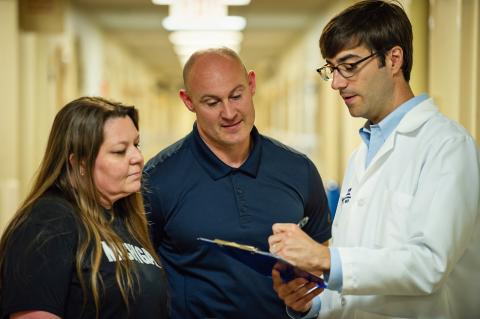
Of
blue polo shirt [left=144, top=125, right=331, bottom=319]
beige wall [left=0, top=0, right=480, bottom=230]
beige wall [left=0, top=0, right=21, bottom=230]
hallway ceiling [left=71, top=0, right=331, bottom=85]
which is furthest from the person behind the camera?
hallway ceiling [left=71, top=0, right=331, bottom=85]

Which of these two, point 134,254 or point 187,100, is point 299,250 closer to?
point 134,254

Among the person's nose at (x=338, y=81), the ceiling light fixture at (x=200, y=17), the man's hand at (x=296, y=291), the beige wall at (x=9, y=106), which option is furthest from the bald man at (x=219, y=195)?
the beige wall at (x=9, y=106)

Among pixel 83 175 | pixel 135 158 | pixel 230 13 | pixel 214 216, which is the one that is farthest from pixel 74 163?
pixel 230 13

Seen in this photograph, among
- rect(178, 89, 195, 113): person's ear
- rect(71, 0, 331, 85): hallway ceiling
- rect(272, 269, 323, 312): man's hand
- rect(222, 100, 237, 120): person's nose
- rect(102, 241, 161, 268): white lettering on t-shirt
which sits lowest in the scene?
rect(272, 269, 323, 312): man's hand

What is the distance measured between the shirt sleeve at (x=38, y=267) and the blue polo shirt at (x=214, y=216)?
616 millimetres

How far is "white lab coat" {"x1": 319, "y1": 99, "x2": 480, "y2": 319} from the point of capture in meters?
1.57

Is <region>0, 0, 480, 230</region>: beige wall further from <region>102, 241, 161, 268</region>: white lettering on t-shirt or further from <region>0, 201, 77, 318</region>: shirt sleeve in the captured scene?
<region>0, 201, 77, 318</region>: shirt sleeve

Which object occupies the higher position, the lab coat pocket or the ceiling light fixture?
the ceiling light fixture

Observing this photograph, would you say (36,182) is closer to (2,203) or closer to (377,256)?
(377,256)

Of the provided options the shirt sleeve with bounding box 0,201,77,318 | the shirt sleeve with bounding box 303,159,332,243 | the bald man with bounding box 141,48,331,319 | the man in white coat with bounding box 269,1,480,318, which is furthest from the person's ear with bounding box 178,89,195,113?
the shirt sleeve with bounding box 0,201,77,318

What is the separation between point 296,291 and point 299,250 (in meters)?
0.40

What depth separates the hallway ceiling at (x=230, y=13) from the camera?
7621 mm

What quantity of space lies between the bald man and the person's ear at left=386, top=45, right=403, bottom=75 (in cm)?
67

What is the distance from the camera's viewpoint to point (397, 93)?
1.86 m
